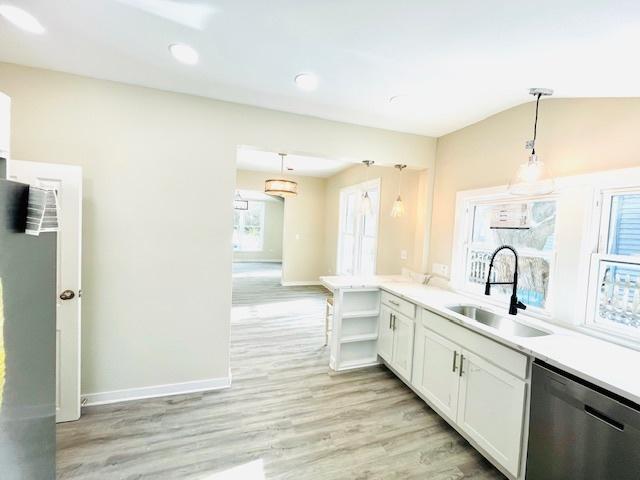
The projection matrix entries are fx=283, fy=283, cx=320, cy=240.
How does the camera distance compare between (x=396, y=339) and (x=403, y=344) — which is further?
(x=396, y=339)

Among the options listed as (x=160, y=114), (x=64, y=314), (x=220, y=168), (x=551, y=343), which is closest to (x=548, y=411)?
(x=551, y=343)

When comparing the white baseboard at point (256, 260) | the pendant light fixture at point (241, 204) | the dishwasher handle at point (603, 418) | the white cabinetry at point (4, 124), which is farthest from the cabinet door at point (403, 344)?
the white baseboard at point (256, 260)

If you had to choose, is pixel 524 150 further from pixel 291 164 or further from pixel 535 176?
pixel 291 164

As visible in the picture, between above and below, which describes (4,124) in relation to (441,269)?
above

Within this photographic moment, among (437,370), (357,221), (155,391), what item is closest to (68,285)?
(155,391)

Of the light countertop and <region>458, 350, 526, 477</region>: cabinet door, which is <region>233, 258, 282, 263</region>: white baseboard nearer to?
the light countertop

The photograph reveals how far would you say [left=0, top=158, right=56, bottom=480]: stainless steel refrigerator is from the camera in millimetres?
864

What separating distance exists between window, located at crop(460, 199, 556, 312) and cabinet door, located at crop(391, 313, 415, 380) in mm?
786

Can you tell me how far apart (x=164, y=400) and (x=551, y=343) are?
9.50 ft

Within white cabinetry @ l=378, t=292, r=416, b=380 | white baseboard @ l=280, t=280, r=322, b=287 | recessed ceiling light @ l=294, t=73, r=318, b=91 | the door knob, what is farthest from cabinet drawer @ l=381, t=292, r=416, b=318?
white baseboard @ l=280, t=280, r=322, b=287

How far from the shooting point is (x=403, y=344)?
2.71m

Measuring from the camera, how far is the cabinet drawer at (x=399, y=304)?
262 cm

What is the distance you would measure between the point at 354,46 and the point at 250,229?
1057cm

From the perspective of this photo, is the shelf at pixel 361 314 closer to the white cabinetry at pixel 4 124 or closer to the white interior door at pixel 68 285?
the white interior door at pixel 68 285
